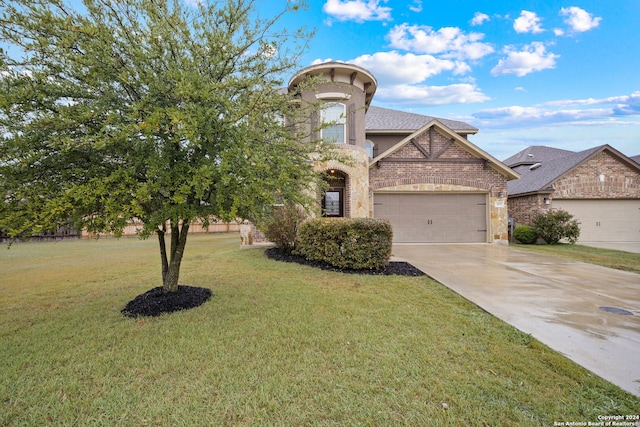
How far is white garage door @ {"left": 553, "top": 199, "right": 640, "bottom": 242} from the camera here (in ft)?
46.8

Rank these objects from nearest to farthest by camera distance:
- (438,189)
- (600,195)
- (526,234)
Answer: (438,189) → (526,234) → (600,195)

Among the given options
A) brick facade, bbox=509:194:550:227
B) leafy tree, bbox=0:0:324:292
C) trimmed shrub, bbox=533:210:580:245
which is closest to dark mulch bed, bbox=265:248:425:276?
leafy tree, bbox=0:0:324:292

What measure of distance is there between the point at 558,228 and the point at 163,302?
16285 mm

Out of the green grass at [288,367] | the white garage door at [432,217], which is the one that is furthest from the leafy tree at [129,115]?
the white garage door at [432,217]

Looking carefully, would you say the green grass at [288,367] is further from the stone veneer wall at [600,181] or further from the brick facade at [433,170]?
the stone veneer wall at [600,181]

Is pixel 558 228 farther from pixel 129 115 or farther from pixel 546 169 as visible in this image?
pixel 129 115

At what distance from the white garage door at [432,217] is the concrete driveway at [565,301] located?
3.95m

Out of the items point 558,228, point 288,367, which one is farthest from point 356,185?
point 558,228

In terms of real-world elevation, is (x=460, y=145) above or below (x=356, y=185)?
above

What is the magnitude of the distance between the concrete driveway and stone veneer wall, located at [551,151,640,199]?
27.1 feet

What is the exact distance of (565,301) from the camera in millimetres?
4660

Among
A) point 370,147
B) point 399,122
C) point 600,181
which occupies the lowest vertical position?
point 600,181

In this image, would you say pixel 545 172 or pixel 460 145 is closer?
pixel 460 145

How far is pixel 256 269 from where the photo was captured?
7.60 metres
